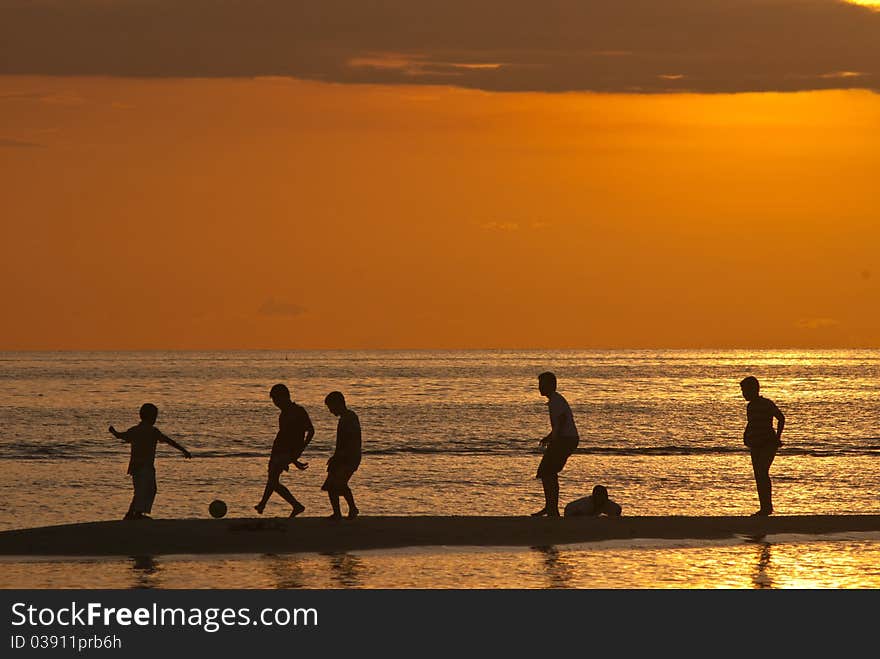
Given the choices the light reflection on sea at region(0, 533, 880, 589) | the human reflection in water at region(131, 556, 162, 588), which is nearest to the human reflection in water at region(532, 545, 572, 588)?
the light reflection on sea at region(0, 533, 880, 589)

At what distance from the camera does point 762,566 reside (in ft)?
57.6

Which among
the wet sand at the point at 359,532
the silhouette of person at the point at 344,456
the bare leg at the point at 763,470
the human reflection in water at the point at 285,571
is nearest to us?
the human reflection in water at the point at 285,571

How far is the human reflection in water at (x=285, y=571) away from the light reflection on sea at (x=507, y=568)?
0.01 meters

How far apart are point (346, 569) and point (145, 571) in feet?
7.98

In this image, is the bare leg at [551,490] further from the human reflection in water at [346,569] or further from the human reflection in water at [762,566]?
the human reflection in water at [346,569]

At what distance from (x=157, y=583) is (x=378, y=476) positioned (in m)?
24.9

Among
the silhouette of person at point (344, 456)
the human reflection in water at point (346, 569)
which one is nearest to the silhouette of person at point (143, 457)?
the silhouette of person at point (344, 456)

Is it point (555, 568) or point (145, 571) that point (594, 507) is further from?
point (145, 571)

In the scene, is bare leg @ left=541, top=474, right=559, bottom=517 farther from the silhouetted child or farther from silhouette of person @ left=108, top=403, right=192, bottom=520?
silhouette of person @ left=108, top=403, right=192, bottom=520

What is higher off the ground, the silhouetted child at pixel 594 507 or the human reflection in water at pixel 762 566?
the silhouetted child at pixel 594 507

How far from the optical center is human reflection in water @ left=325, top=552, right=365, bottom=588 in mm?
16400


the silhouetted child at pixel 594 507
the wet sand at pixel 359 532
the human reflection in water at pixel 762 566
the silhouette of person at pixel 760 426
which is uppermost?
the silhouette of person at pixel 760 426

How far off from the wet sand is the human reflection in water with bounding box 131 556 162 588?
1.59 ft

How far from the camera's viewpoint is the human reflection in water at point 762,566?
16.2 meters
